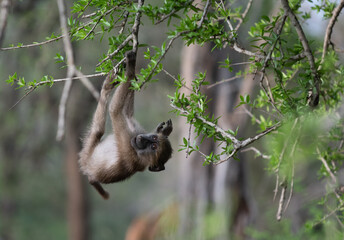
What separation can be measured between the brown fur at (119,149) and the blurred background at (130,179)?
78.9 inches

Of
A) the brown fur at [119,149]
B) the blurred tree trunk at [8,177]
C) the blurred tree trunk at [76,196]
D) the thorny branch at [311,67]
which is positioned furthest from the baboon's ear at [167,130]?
the blurred tree trunk at [8,177]

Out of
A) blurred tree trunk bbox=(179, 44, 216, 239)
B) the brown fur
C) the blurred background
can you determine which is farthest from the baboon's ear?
blurred tree trunk bbox=(179, 44, 216, 239)

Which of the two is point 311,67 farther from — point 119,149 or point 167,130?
point 119,149

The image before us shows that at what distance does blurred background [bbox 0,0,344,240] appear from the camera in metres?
10.2

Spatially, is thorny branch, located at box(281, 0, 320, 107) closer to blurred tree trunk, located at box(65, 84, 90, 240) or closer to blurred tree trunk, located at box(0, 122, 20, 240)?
blurred tree trunk, located at box(65, 84, 90, 240)

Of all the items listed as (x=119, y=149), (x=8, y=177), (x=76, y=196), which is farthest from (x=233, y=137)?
(x=8, y=177)

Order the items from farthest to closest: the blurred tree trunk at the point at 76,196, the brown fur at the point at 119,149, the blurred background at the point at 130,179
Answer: the blurred tree trunk at the point at 76,196
the blurred background at the point at 130,179
the brown fur at the point at 119,149

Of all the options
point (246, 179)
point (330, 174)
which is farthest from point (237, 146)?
point (246, 179)

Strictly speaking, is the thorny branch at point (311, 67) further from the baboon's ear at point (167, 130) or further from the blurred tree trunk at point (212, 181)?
the blurred tree trunk at point (212, 181)

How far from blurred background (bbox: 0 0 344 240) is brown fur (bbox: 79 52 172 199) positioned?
2.00 meters

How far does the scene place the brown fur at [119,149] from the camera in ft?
15.0

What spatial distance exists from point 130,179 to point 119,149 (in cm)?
1098

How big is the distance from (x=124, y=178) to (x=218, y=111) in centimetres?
636

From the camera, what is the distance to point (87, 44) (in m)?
13.1
